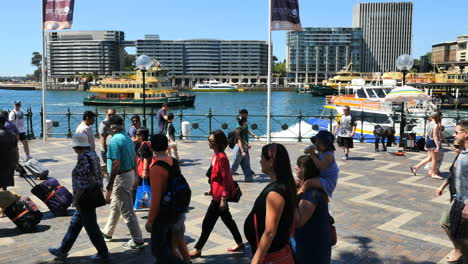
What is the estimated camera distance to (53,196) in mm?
6977

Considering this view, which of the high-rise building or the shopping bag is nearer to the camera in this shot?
the shopping bag

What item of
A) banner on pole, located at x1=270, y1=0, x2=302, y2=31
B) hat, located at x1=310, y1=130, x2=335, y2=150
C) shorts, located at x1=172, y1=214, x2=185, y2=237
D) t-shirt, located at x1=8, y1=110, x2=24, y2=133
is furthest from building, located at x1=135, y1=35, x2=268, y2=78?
shorts, located at x1=172, y1=214, x2=185, y2=237

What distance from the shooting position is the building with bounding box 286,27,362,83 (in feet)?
601

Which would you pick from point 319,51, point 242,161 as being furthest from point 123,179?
point 319,51

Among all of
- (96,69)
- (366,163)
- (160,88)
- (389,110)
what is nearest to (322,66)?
(96,69)

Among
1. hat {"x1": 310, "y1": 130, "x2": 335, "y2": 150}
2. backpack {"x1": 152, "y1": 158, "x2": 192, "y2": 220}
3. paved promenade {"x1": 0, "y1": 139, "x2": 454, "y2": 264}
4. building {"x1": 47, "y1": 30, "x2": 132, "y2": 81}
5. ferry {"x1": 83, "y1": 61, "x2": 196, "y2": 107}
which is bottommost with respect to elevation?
paved promenade {"x1": 0, "y1": 139, "x2": 454, "y2": 264}

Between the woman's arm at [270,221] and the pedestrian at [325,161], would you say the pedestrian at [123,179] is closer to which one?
the pedestrian at [325,161]

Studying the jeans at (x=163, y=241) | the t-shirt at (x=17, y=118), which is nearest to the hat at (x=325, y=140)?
the jeans at (x=163, y=241)

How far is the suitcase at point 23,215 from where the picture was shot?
6301 mm

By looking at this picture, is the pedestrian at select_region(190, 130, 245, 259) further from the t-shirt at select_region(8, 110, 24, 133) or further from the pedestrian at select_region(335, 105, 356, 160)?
the t-shirt at select_region(8, 110, 24, 133)

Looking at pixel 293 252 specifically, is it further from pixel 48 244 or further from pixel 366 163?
pixel 366 163

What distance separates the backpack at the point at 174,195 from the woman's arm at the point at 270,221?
1294mm

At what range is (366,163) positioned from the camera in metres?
12.2

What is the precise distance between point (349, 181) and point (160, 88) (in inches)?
2187
